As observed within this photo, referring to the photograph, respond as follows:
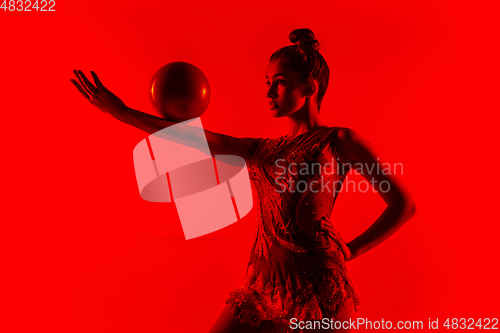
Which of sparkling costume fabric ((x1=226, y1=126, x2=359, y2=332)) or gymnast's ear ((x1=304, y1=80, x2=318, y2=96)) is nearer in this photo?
sparkling costume fabric ((x1=226, y1=126, x2=359, y2=332))

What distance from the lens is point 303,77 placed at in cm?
185

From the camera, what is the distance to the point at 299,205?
1.80 metres

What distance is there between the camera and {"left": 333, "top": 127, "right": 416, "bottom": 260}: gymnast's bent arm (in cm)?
180

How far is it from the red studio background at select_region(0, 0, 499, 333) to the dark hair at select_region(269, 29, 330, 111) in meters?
0.71

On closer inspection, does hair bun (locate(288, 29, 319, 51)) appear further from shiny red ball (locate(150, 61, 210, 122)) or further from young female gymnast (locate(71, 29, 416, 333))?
shiny red ball (locate(150, 61, 210, 122))

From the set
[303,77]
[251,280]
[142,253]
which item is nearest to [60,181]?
[142,253]

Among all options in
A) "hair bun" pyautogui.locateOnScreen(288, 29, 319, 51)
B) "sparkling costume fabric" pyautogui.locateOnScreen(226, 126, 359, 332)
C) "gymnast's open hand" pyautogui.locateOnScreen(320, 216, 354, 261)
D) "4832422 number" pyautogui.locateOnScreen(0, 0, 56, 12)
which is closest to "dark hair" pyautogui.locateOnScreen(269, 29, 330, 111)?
"hair bun" pyautogui.locateOnScreen(288, 29, 319, 51)

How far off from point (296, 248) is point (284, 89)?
605mm

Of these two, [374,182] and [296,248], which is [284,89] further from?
[296,248]

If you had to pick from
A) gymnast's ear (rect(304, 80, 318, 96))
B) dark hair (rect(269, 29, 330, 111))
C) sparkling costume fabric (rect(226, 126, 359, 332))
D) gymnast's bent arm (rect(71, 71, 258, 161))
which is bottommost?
sparkling costume fabric (rect(226, 126, 359, 332))

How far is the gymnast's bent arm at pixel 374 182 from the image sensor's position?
180 centimetres

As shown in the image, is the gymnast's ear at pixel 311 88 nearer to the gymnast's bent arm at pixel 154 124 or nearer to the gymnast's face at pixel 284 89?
the gymnast's face at pixel 284 89

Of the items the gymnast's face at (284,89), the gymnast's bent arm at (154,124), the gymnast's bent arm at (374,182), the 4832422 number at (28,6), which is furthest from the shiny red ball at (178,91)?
the 4832422 number at (28,6)

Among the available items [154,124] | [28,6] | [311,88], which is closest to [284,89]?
[311,88]
